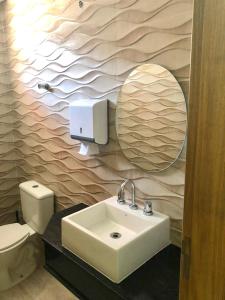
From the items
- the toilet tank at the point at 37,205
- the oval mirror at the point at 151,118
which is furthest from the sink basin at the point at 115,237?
the toilet tank at the point at 37,205

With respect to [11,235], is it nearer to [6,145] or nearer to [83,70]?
[6,145]

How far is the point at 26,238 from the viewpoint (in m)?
2.23

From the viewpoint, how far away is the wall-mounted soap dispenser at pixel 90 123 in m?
1.68

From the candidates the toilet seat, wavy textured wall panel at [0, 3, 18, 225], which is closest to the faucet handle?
the toilet seat

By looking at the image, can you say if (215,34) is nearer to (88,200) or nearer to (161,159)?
(161,159)

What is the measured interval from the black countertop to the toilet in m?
0.84

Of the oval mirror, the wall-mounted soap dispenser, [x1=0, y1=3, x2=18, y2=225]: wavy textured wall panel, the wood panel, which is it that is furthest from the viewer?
[x1=0, y1=3, x2=18, y2=225]: wavy textured wall panel

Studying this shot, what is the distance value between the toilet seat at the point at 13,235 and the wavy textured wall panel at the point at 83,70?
0.36m

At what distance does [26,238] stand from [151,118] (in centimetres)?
155

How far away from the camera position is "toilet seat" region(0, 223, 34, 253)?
2.10 m

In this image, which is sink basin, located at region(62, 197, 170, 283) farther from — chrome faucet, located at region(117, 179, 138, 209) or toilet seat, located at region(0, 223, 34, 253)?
toilet seat, located at region(0, 223, 34, 253)

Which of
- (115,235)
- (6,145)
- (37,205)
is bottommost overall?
(37,205)

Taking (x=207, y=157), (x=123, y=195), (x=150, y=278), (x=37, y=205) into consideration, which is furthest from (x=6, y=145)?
(x=207, y=157)

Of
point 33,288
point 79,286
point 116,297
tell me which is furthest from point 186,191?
point 33,288
